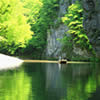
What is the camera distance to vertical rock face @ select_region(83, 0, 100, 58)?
134 feet

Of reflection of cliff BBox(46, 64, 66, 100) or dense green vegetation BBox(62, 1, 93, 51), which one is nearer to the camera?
reflection of cliff BBox(46, 64, 66, 100)

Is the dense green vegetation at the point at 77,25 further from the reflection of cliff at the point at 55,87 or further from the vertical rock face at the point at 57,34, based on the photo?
the reflection of cliff at the point at 55,87

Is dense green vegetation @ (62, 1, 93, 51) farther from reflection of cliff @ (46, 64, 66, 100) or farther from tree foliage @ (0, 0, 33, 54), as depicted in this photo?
reflection of cliff @ (46, 64, 66, 100)

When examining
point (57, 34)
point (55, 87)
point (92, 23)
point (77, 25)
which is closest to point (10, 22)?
point (92, 23)

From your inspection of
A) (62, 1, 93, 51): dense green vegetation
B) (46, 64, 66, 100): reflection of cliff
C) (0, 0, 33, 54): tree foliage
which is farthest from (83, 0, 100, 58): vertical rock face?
(46, 64, 66, 100): reflection of cliff

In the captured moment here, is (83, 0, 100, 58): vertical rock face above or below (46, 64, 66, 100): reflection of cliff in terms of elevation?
above

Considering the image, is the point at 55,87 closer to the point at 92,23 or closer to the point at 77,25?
the point at 92,23

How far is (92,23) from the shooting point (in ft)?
137

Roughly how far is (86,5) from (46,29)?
34.8m

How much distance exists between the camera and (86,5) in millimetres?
42562

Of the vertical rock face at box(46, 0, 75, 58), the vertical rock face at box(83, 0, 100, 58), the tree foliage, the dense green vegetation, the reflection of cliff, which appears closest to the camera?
the reflection of cliff

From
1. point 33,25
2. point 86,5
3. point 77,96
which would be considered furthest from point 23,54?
point 77,96

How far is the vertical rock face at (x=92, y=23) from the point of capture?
134 feet

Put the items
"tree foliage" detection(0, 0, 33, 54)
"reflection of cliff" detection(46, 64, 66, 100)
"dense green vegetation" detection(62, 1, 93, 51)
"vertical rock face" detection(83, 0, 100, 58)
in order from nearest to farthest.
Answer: "reflection of cliff" detection(46, 64, 66, 100) < "vertical rock face" detection(83, 0, 100, 58) < "tree foliage" detection(0, 0, 33, 54) < "dense green vegetation" detection(62, 1, 93, 51)
